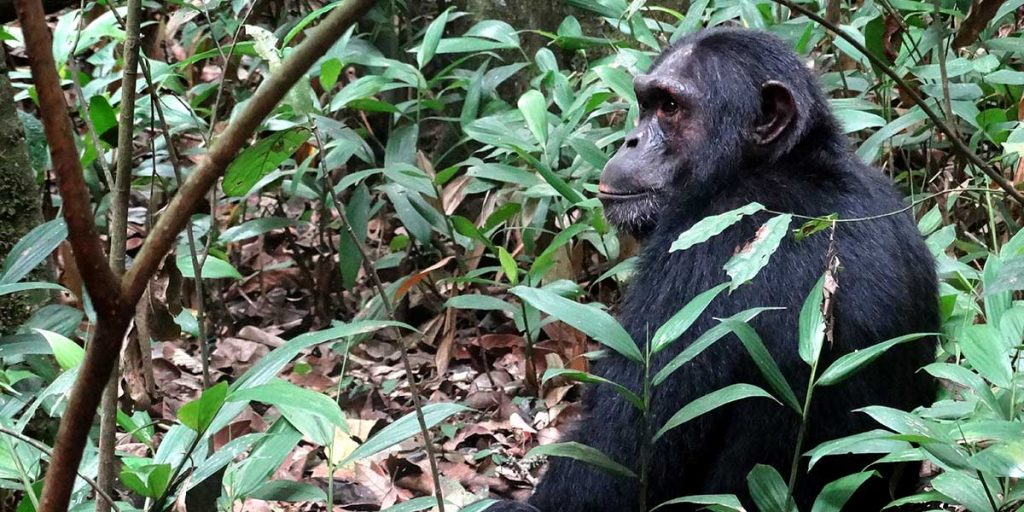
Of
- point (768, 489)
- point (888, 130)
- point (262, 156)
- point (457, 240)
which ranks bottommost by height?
point (457, 240)

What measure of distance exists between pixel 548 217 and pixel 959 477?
11.5 ft

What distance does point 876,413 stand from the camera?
2.33m

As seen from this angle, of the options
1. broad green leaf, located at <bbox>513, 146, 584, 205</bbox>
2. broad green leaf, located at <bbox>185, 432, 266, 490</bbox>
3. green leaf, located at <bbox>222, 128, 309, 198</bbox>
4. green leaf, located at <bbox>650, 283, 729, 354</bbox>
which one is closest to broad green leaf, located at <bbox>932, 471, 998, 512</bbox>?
green leaf, located at <bbox>650, 283, 729, 354</bbox>

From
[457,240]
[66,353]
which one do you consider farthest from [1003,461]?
[457,240]

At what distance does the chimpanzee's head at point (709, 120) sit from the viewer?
3.73 meters

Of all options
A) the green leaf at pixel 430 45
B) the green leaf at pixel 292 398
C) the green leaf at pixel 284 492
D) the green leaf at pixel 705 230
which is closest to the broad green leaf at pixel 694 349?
the green leaf at pixel 705 230

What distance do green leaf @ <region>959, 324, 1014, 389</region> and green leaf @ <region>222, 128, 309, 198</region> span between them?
5.30 feet

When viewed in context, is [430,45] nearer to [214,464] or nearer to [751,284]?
[751,284]

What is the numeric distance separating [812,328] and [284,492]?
1.29m

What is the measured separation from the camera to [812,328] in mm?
2361

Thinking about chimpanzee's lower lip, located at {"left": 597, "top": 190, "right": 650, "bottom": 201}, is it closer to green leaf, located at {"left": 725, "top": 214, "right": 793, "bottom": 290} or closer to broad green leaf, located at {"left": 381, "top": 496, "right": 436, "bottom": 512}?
green leaf, located at {"left": 725, "top": 214, "right": 793, "bottom": 290}

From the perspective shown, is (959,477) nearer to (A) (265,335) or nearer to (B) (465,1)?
(A) (265,335)

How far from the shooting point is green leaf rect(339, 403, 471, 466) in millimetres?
2447

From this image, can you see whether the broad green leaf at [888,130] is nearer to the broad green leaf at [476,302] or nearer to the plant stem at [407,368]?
the broad green leaf at [476,302]
